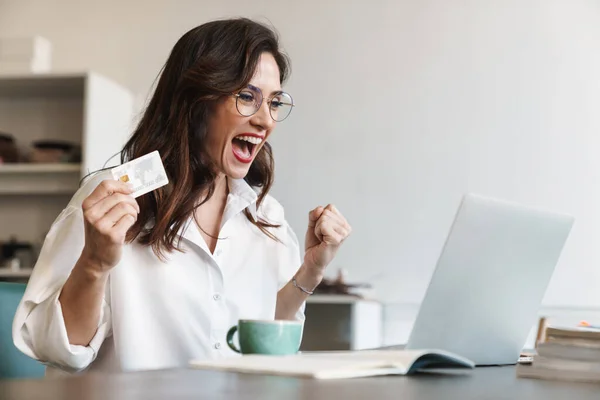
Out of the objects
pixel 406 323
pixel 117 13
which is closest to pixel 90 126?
pixel 117 13

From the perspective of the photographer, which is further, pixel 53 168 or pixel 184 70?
pixel 53 168

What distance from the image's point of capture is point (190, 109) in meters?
1.87

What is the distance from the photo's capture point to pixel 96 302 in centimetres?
150

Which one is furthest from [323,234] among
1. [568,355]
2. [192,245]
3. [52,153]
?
[52,153]

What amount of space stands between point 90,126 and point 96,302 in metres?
2.52

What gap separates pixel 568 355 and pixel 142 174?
0.76 metres

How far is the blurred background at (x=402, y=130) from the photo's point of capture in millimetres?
3998

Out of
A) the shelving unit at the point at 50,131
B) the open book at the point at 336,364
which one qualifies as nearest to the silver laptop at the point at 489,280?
the open book at the point at 336,364

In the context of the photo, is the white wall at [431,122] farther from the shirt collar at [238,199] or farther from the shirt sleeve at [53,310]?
the shirt sleeve at [53,310]

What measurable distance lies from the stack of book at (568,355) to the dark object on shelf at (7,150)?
11.3ft

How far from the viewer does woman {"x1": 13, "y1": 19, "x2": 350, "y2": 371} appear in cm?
153

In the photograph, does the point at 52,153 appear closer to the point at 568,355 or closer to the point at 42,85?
the point at 42,85

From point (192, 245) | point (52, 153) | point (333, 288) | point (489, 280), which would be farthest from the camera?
point (52, 153)

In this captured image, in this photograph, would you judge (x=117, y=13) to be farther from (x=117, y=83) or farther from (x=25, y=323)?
(x=25, y=323)
